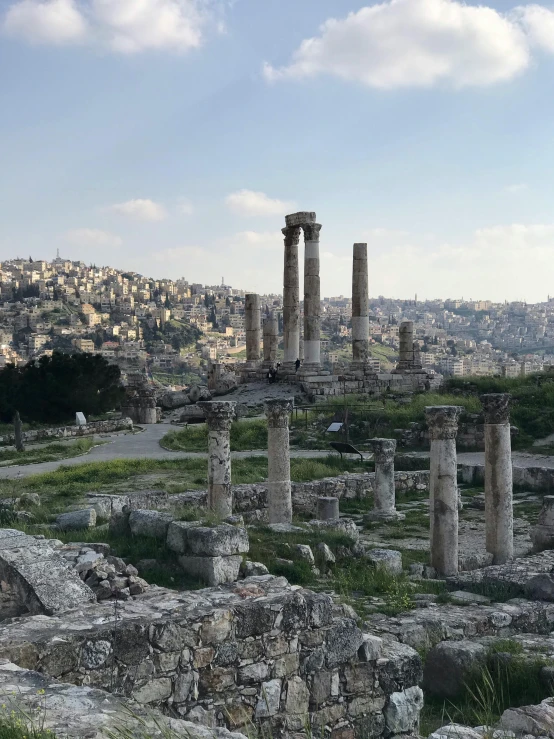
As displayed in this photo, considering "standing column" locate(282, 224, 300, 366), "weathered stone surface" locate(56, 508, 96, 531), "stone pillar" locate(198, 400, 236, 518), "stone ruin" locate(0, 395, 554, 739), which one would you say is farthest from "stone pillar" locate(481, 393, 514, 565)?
"standing column" locate(282, 224, 300, 366)

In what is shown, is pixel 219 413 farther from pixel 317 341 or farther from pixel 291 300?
pixel 291 300

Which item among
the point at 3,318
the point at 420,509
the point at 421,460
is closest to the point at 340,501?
the point at 420,509

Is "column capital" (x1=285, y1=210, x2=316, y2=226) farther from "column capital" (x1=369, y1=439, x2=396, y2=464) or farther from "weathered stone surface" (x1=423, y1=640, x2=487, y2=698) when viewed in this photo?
"weathered stone surface" (x1=423, y1=640, x2=487, y2=698)

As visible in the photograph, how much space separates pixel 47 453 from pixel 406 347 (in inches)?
800

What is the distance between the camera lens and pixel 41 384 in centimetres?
3847

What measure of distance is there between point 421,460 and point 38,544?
16776mm

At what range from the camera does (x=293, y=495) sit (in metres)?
19.6

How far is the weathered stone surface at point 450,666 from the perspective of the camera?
8305 mm

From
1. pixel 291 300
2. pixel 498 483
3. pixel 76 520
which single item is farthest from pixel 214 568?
pixel 291 300

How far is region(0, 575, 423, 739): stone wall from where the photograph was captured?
6.46 metres

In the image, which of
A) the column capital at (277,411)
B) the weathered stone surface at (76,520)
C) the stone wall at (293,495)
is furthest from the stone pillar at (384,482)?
the weathered stone surface at (76,520)

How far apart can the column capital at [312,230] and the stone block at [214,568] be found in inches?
1180

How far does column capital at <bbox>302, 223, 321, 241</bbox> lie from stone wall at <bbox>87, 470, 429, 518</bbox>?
1839 centimetres

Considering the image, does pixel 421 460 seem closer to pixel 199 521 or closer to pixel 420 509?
pixel 420 509
